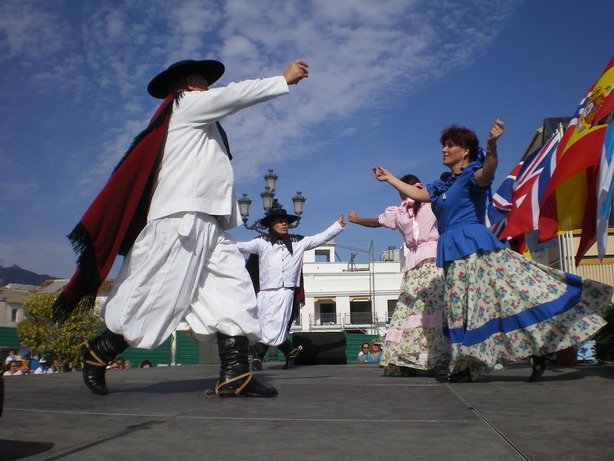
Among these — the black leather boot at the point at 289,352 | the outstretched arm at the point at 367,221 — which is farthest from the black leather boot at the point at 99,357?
the black leather boot at the point at 289,352

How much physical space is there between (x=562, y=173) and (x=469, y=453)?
187 inches

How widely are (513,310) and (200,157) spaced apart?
102 inches

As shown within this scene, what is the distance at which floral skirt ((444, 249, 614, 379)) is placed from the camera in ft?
14.6

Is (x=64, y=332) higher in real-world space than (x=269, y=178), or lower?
lower

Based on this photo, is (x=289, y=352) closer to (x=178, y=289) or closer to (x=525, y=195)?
A: (x=525, y=195)

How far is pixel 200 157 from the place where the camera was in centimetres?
377

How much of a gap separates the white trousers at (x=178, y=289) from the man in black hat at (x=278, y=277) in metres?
4.64

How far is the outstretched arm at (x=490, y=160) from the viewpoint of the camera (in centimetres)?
418

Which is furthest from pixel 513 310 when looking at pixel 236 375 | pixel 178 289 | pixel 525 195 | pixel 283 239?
pixel 283 239

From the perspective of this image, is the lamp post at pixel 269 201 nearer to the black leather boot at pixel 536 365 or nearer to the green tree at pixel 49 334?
the black leather boot at pixel 536 365

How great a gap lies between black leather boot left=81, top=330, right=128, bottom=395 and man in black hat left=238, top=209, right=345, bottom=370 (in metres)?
4.66

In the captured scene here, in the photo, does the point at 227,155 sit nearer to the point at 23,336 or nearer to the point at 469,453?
the point at 469,453

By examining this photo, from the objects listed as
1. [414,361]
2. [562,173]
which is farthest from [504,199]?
[414,361]

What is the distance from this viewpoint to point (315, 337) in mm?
9531
